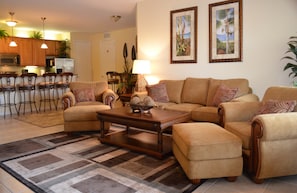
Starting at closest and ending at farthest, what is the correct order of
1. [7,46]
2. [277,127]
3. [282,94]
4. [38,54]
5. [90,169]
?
[277,127] < [90,169] < [282,94] < [7,46] < [38,54]

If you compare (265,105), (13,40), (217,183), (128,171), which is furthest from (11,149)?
(13,40)

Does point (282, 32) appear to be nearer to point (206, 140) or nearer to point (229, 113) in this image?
point (229, 113)

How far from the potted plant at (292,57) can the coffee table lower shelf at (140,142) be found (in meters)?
2.12

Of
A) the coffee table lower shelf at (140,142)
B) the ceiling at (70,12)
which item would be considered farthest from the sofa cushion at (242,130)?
the ceiling at (70,12)

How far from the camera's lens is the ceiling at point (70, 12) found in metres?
5.52

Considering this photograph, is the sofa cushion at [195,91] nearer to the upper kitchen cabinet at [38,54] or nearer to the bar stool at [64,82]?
the bar stool at [64,82]

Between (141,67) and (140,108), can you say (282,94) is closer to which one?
(140,108)

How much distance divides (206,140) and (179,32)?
3.22 meters

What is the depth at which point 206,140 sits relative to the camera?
2367 millimetres

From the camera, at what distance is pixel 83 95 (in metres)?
4.75

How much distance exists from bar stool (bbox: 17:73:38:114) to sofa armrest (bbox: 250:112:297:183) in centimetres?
562

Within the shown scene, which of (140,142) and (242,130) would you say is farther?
(140,142)

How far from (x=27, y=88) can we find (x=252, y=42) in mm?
5341

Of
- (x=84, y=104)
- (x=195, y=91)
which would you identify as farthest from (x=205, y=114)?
(x=84, y=104)
